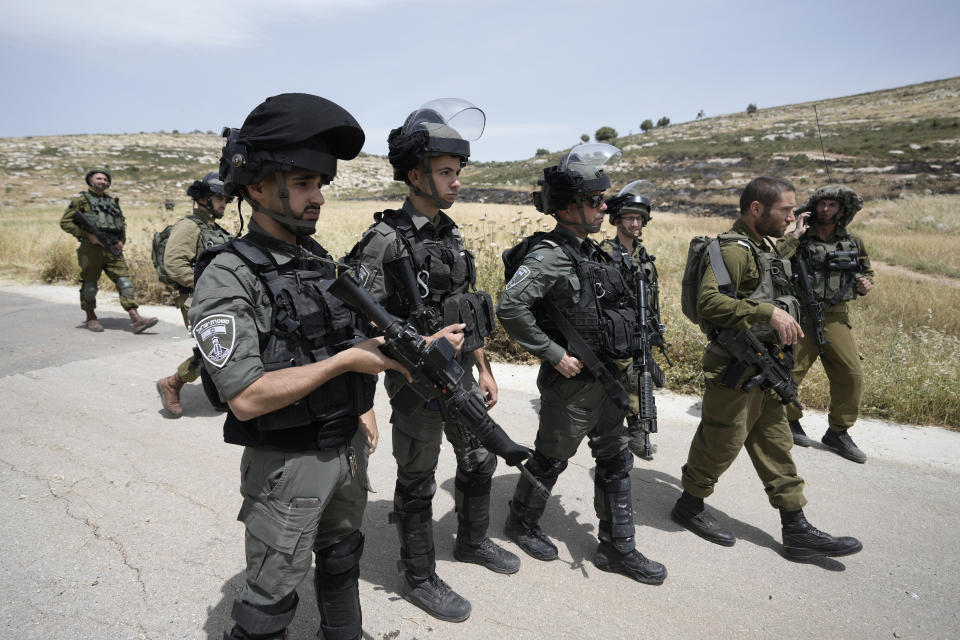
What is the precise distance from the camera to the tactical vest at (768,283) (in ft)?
10.3

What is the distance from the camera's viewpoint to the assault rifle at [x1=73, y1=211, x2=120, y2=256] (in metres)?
7.42

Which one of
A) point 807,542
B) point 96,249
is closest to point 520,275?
point 807,542

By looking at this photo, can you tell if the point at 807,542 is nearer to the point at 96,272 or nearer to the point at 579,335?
the point at 579,335

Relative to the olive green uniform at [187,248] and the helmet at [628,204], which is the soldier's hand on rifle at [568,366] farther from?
the olive green uniform at [187,248]

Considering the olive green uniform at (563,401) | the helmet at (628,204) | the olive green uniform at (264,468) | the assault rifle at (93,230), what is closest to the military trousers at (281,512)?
the olive green uniform at (264,468)

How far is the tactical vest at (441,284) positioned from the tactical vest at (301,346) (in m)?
0.69

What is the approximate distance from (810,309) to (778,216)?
5.95 ft

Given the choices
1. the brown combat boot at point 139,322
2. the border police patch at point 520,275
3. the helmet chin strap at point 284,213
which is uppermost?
the helmet chin strap at point 284,213

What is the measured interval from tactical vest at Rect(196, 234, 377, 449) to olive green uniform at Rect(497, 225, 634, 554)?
1212mm

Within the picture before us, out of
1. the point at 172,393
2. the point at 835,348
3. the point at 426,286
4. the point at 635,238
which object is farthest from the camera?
the point at 635,238

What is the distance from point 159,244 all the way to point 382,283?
4.44m

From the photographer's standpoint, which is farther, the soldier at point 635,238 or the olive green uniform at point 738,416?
the soldier at point 635,238

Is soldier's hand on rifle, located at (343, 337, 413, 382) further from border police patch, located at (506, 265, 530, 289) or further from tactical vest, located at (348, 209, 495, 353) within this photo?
border police patch, located at (506, 265, 530, 289)

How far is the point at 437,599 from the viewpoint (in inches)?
102
